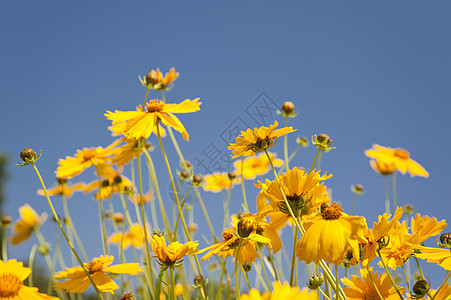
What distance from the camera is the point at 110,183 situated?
5.83ft

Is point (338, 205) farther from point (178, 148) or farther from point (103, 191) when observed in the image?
point (103, 191)

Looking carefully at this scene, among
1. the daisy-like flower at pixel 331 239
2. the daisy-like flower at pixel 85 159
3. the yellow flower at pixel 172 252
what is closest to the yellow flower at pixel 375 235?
the daisy-like flower at pixel 331 239

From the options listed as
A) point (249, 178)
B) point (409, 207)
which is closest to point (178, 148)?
point (249, 178)

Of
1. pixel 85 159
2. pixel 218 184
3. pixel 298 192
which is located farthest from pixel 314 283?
pixel 218 184

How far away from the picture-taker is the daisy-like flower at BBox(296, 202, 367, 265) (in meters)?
0.68

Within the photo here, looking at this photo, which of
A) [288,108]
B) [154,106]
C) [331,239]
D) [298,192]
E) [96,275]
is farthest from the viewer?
[288,108]

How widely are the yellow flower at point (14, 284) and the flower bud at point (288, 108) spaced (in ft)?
3.14

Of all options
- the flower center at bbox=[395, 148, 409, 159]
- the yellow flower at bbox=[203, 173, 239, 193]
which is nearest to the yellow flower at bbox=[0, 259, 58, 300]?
the yellow flower at bbox=[203, 173, 239, 193]

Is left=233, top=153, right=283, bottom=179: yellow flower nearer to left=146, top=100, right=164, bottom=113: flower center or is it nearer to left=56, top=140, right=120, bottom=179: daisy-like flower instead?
left=56, top=140, right=120, bottom=179: daisy-like flower

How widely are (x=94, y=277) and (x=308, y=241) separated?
0.56 m

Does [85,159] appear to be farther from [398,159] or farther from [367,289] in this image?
[398,159]

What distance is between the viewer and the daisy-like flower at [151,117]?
40.4 inches

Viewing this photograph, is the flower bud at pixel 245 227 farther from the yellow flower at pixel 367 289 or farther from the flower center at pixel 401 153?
the flower center at pixel 401 153

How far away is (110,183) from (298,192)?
3.88 feet
